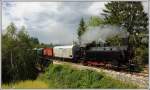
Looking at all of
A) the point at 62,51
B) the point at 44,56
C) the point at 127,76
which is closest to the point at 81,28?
the point at 62,51

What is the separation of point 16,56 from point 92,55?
67 centimetres

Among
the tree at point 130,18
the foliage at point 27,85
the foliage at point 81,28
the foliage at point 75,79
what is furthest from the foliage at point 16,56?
the tree at point 130,18

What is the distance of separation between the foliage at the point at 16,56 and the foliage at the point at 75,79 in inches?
6.3

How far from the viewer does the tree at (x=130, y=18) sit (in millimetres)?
4641

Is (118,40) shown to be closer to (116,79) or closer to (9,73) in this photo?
(116,79)

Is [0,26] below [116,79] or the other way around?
the other way around

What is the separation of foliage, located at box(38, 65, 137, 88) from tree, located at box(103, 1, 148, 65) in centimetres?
29

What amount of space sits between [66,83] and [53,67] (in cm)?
20

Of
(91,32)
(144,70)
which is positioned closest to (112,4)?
(91,32)

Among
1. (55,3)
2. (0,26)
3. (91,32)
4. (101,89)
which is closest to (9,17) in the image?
(0,26)

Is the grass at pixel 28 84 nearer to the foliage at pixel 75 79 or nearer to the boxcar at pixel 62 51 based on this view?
the foliage at pixel 75 79

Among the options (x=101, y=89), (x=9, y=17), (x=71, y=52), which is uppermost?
(x=9, y=17)

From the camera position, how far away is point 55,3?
4691 millimetres

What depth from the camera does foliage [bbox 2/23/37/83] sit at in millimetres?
Result: 4695
